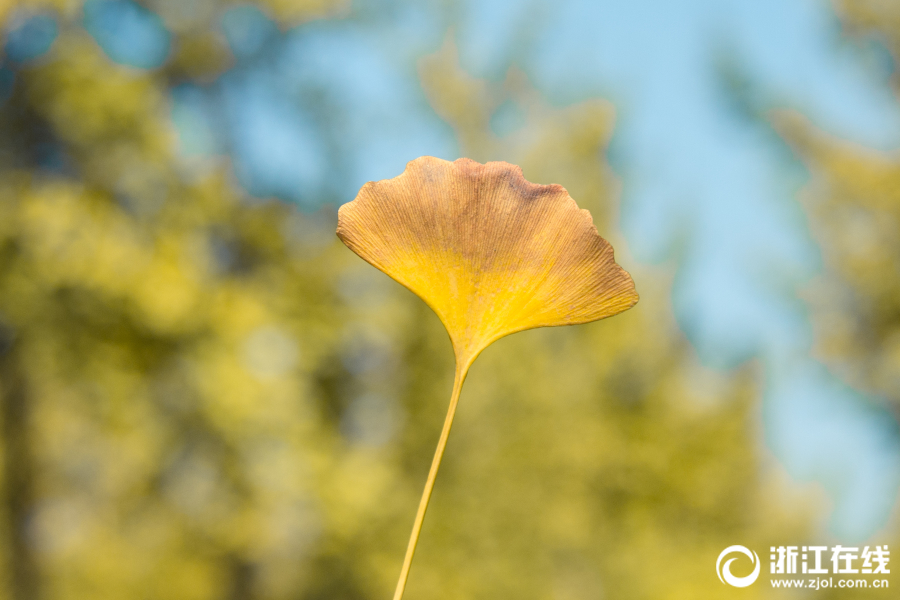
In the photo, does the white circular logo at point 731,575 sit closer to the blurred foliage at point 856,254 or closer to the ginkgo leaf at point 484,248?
the blurred foliage at point 856,254

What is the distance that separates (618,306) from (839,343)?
479 cm

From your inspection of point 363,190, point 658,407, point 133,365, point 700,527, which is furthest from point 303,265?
point 363,190

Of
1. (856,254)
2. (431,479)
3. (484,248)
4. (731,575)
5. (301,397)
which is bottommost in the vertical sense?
(431,479)

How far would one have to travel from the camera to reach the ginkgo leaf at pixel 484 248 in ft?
1.05

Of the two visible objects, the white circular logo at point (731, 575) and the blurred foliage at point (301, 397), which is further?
the white circular logo at point (731, 575)

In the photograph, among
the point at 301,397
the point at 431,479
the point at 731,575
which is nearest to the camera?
the point at 431,479

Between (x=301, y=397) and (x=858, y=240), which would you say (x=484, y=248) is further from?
(x=858, y=240)

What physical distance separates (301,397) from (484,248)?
11.6 feet

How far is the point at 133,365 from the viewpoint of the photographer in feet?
11.1

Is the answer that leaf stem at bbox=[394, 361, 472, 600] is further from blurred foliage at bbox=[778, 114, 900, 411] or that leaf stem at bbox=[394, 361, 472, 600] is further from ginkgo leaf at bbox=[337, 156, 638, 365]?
blurred foliage at bbox=[778, 114, 900, 411]

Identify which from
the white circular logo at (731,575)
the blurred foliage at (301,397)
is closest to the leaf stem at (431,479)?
the blurred foliage at (301,397)

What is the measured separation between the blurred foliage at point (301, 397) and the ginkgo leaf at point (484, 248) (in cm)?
301

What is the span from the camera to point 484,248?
324 millimetres

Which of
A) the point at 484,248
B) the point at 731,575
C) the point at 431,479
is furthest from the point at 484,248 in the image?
the point at 731,575
